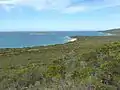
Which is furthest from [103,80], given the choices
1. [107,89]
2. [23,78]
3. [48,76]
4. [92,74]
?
[23,78]

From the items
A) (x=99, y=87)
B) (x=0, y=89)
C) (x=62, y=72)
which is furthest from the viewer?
(x=62, y=72)

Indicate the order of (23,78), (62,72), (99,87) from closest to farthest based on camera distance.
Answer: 1. (99,87)
2. (23,78)
3. (62,72)

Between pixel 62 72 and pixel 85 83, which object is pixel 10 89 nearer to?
pixel 85 83

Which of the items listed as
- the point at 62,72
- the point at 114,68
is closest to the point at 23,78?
the point at 62,72


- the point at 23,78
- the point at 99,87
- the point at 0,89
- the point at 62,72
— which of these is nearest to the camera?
the point at 99,87

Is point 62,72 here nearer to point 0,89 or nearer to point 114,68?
point 114,68

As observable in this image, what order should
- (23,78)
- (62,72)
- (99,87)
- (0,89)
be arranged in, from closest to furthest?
(99,87) < (0,89) < (23,78) < (62,72)

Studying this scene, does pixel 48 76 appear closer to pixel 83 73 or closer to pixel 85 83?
pixel 83 73

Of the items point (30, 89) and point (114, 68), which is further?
point (114, 68)

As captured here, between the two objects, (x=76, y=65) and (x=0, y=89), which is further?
(x=76, y=65)
